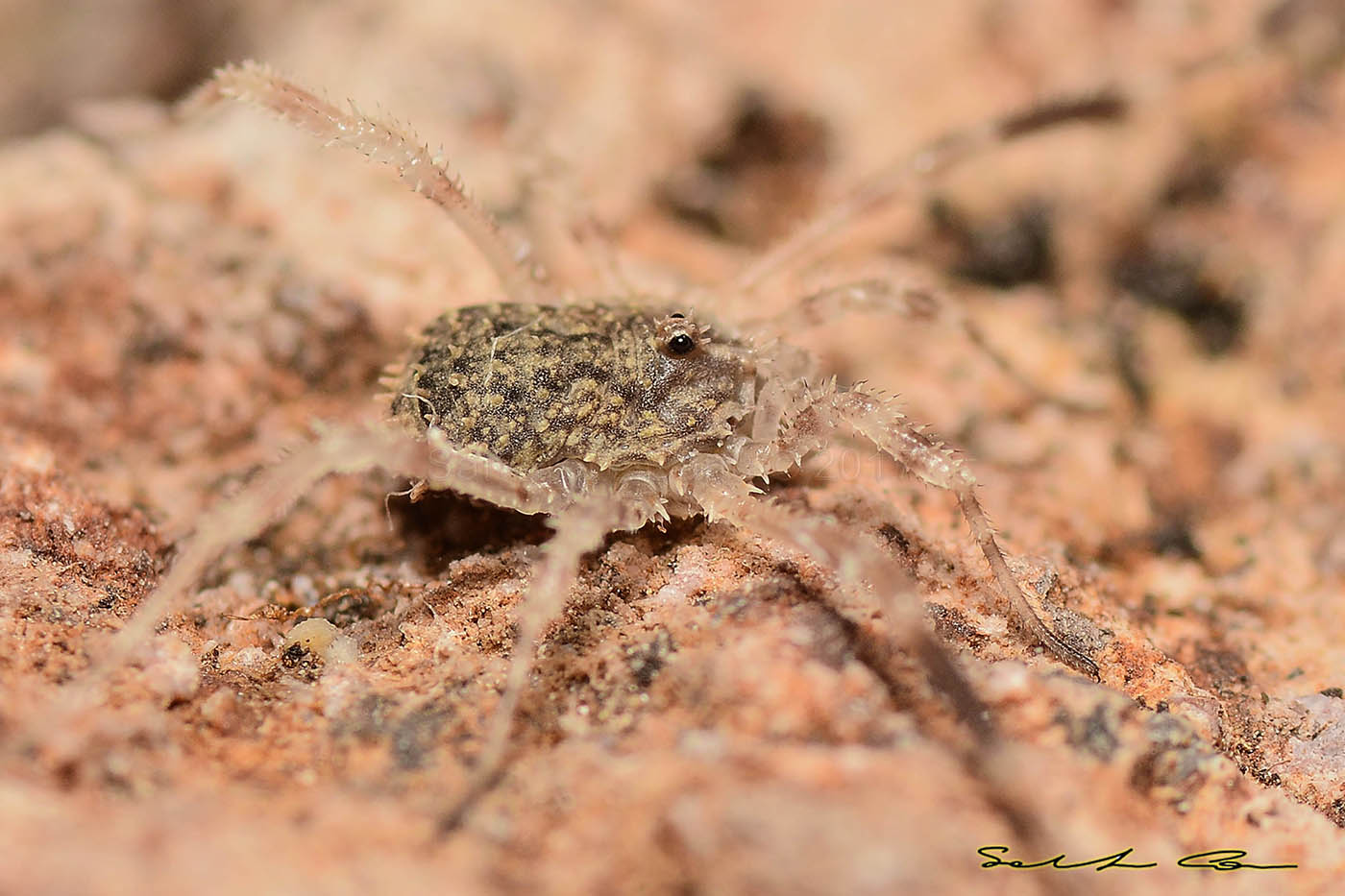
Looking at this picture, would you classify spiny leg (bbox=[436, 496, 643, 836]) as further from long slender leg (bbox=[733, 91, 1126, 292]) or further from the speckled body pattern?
long slender leg (bbox=[733, 91, 1126, 292])

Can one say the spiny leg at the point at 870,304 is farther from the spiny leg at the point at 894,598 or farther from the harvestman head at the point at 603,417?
the spiny leg at the point at 894,598

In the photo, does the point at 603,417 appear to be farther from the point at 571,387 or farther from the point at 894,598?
the point at 894,598

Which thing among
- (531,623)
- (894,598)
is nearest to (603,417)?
(531,623)

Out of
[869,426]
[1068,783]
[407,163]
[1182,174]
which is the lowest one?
[1068,783]

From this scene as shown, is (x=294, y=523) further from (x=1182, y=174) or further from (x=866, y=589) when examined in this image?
(x=1182, y=174)

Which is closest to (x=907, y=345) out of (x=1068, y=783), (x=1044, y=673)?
(x=1044, y=673)

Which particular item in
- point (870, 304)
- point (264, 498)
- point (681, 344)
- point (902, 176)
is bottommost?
point (264, 498)
